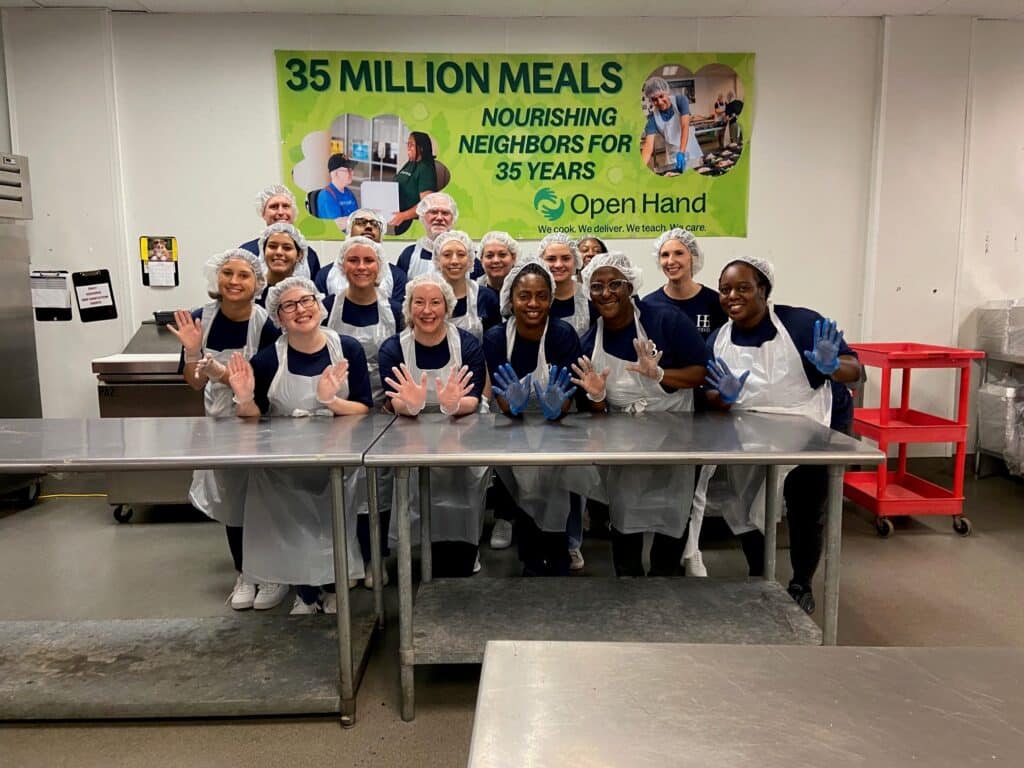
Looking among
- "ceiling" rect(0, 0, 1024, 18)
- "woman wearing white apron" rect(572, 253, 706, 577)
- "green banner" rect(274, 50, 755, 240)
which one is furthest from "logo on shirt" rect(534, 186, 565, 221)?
"woman wearing white apron" rect(572, 253, 706, 577)

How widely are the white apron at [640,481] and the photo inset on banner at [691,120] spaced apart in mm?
2108

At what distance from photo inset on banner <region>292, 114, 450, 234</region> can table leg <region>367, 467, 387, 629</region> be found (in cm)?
239

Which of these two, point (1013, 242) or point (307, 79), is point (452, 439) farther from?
point (1013, 242)

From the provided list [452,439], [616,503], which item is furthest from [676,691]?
[616,503]

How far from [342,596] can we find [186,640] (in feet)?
2.38

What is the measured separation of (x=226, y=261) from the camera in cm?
255

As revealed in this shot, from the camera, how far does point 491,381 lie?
8.77 feet

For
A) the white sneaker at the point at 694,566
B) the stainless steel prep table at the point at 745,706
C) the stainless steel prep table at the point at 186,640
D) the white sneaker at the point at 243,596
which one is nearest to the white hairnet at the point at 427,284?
the stainless steel prep table at the point at 186,640

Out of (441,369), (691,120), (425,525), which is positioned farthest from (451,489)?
(691,120)

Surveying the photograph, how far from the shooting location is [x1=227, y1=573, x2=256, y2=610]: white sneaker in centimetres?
271

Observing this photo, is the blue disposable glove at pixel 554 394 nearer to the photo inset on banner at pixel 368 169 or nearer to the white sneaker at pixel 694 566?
the white sneaker at pixel 694 566

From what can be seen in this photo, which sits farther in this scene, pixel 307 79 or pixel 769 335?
pixel 307 79

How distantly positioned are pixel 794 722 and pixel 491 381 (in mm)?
1947

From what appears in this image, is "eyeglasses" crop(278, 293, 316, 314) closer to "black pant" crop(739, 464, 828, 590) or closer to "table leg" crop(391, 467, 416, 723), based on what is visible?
"table leg" crop(391, 467, 416, 723)
